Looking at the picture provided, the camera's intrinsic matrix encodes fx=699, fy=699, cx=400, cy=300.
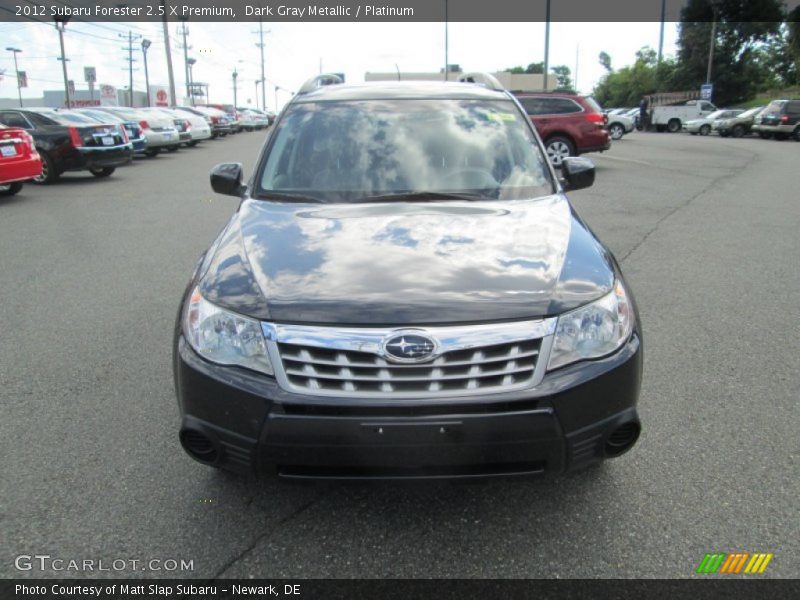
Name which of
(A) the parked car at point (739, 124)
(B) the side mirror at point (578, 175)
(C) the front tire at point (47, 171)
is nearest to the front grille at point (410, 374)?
(B) the side mirror at point (578, 175)

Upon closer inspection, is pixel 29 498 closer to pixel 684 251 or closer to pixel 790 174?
pixel 684 251

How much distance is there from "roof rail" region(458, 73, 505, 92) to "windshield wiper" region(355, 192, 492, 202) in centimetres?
148

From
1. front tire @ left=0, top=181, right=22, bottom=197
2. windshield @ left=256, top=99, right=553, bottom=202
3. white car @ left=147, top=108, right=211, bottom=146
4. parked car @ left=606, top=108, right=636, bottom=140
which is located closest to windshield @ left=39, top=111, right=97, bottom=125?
front tire @ left=0, top=181, right=22, bottom=197

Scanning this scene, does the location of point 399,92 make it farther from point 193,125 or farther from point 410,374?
point 193,125

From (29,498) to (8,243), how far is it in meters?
6.72

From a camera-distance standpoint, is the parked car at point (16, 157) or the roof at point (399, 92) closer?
the roof at point (399, 92)

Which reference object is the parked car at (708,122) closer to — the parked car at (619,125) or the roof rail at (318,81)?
the parked car at (619,125)

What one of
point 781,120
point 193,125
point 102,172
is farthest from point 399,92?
point 781,120

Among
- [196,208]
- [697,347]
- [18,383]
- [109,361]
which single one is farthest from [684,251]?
[196,208]

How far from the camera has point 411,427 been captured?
2.27 m

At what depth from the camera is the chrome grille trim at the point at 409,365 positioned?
2.31m

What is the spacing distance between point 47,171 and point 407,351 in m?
14.8

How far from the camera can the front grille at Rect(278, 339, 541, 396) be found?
7.57 feet

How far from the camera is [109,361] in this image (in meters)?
4.47
